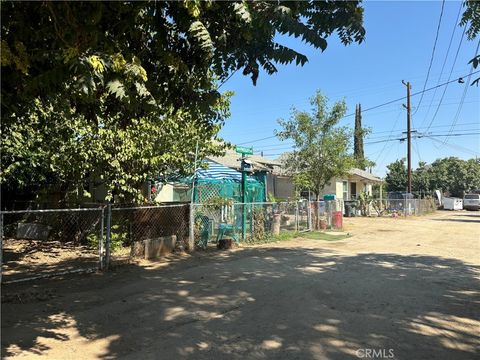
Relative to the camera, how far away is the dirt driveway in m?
4.89

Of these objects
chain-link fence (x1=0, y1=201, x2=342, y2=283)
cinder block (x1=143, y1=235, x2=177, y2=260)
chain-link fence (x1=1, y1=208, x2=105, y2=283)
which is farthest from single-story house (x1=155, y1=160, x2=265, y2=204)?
chain-link fence (x1=1, y1=208, x2=105, y2=283)

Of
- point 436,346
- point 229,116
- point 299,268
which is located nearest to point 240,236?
point 229,116

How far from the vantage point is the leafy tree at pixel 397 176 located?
60247 millimetres

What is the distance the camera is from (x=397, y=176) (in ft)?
200

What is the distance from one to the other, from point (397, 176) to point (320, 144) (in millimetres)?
44008

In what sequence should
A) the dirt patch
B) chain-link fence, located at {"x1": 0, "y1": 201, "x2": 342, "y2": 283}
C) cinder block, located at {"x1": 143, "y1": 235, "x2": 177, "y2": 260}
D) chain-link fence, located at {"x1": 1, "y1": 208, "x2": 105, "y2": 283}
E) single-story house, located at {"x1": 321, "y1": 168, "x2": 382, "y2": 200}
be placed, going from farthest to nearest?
single-story house, located at {"x1": 321, "y1": 168, "x2": 382, "y2": 200} < cinder block, located at {"x1": 143, "y1": 235, "x2": 177, "y2": 260} < chain-link fence, located at {"x1": 0, "y1": 201, "x2": 342, "y2": 283} < chain-link fence, located at {"x1": 1, "y1": 208, "x2": 105, "y2": 283} < the dirt patch

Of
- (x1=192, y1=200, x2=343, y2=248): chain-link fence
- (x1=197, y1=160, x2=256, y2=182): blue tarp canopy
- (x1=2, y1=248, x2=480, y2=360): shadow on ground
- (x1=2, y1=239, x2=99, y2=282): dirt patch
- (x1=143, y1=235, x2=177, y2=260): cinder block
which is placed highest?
(x1=197, y1=160, x2=256, y2=182): blue tarp canopy

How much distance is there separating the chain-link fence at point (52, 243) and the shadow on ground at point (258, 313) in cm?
152

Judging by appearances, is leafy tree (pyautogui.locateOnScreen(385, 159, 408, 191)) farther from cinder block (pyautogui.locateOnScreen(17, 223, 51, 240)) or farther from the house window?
cinder block (pyautogui.locateOnScreen(17, 223, 51, 240))

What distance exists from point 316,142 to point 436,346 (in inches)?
645

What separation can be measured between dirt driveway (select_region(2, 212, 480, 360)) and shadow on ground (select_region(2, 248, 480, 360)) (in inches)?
0.6

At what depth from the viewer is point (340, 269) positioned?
9.67 meters

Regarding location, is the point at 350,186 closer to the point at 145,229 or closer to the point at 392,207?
the point at 392,207

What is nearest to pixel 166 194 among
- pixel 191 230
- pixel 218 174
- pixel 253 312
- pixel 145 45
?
pixel 218 174
